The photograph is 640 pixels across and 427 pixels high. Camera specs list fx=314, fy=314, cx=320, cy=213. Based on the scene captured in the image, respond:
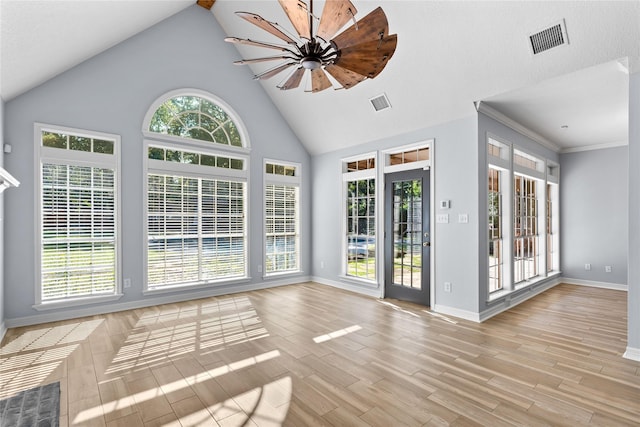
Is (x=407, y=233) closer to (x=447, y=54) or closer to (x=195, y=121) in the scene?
(x=447, y=54)

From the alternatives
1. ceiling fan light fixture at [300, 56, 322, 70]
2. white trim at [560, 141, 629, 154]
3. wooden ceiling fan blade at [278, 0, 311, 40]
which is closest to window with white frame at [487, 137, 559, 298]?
white trim at [560, 141, 629, 154]

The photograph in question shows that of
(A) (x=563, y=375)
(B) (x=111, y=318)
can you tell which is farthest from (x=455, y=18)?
(B) (x=111, y=318)

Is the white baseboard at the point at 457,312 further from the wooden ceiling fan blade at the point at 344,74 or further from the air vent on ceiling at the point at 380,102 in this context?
the wooden ceiling fan blade at the point at 344,74

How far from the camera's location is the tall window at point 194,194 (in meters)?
4.95

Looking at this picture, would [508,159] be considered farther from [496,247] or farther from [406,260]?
[406,260]

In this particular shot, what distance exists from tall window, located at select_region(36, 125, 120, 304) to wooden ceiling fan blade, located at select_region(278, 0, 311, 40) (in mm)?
3516

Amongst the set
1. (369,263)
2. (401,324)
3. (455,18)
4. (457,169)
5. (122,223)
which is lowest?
(401,324)

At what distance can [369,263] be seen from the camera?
5.84 metres

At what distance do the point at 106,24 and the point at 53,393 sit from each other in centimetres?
394

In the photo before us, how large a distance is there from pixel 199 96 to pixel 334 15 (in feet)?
12.4

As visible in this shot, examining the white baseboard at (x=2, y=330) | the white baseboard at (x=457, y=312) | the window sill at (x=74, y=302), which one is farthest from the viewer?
the white baseboard at (x=457, y=312)

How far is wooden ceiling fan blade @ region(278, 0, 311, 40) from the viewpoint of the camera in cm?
227

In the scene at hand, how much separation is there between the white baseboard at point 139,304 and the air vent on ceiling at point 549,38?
5332 millimetres

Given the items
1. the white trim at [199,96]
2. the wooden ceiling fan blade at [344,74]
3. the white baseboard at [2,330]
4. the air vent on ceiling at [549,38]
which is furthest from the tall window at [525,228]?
the white baseboard at [2,330]
